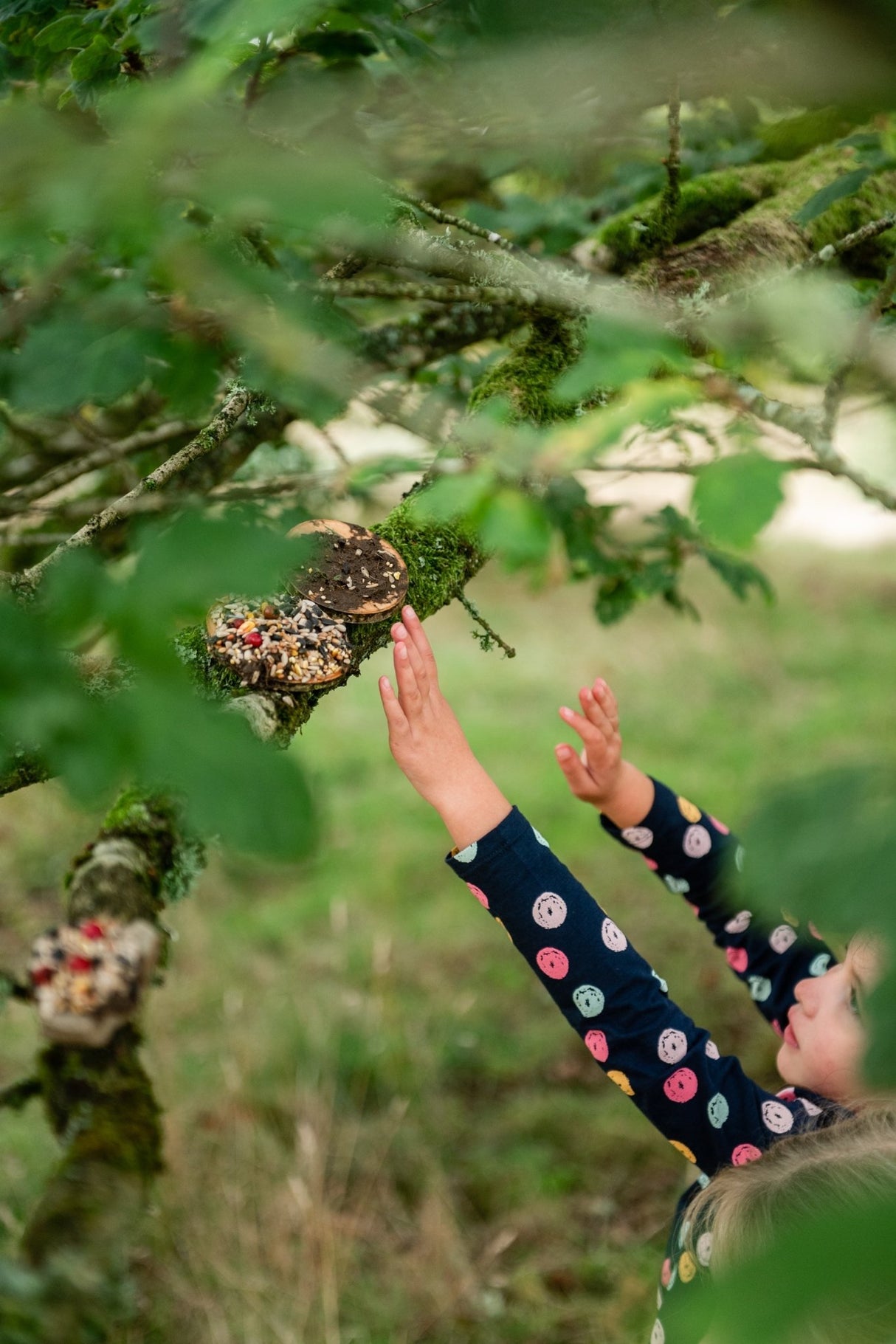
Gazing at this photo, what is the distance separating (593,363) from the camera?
493mm

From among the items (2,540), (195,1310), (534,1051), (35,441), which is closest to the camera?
(2,540)

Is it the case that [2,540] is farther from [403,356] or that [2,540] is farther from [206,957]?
[206,957]

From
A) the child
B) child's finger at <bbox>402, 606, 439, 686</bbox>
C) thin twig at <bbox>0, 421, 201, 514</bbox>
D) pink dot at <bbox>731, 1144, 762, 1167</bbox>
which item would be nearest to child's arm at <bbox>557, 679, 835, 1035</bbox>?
the child

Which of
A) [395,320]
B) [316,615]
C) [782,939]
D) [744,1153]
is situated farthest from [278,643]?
[395,320]

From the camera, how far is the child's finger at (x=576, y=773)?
1.49 m

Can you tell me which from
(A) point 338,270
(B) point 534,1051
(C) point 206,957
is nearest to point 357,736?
(C) point 206,957

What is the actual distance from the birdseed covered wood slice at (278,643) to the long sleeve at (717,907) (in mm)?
772

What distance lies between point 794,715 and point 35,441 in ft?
14.6

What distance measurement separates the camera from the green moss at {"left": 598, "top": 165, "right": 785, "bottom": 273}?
4.63 feet

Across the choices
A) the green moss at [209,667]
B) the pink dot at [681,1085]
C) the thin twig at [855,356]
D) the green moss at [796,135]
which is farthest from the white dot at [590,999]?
the green moss at [796,135]

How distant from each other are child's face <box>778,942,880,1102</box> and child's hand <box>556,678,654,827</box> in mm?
364

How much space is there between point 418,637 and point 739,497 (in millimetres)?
621

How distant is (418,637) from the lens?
41.4 inches

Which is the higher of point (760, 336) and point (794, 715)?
point (760, 336)
